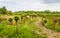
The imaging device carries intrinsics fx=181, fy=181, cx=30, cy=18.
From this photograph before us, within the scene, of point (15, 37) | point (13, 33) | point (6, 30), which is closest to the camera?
point (15, 37)

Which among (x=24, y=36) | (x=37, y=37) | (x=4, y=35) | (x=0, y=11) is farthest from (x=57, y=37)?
(x=0, y=11)

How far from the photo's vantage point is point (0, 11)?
3282 inches

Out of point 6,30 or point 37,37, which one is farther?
point 6,30

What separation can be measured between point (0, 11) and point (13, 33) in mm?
56662

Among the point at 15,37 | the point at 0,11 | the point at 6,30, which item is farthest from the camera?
the point at 0,11

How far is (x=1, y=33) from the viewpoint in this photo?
29484 millimetres

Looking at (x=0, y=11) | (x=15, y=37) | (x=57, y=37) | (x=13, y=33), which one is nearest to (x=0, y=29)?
(x=13, y=33)

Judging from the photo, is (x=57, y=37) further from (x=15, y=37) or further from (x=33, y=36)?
(x=15, y=37)

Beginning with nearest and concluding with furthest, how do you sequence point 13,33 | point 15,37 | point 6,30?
point 15,37 → point 13,33 → point 6,30

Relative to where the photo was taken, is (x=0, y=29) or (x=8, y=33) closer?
(x=8, y=33)

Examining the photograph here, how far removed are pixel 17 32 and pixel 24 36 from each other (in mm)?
1818

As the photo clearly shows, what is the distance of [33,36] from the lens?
28344mm

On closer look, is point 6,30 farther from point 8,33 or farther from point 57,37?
point 57,37

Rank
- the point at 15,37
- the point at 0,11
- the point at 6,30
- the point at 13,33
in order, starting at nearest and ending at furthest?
the point at 15,37, the point at 13,33, the point at 6,30, the point at 0,11
